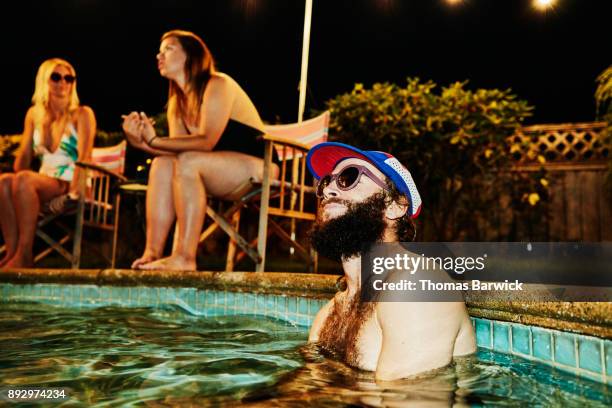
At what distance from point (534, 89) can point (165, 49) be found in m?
10.5

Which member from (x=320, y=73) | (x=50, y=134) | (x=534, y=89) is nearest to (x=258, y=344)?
(x=50, y=134)

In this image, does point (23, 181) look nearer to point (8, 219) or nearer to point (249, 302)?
point (8, 219)

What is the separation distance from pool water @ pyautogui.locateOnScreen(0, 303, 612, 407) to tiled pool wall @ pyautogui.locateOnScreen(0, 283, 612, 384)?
0.05m

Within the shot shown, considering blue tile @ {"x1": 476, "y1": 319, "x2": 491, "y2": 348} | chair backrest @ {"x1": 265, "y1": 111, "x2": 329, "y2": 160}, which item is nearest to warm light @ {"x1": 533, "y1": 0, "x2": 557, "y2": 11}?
chair backrest @ {"x1": 265, "y1": 111, "x2": 329, "y2": 160}

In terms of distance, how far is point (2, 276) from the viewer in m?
3.61

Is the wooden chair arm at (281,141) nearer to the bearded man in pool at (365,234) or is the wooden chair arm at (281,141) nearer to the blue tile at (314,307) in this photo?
the blue tile at (314,307)

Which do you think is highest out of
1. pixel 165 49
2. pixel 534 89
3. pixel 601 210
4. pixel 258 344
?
pixel 534 89

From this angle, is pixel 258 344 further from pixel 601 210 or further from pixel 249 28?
pixel 249 28

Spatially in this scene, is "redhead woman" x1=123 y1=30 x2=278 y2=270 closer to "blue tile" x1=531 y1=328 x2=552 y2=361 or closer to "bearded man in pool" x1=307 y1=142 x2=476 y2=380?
"bearded man in pool" x1=307 y1=142 x2=476 y2=380

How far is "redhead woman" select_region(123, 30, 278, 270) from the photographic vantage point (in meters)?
3.16

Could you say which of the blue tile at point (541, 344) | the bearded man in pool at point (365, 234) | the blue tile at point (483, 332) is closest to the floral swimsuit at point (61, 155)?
the bearded man in pool at point (365, 234)

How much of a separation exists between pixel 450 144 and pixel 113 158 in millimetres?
3965

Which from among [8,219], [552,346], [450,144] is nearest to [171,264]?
[8,219]

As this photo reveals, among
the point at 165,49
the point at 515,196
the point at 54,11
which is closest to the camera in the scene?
the point at 165,49
